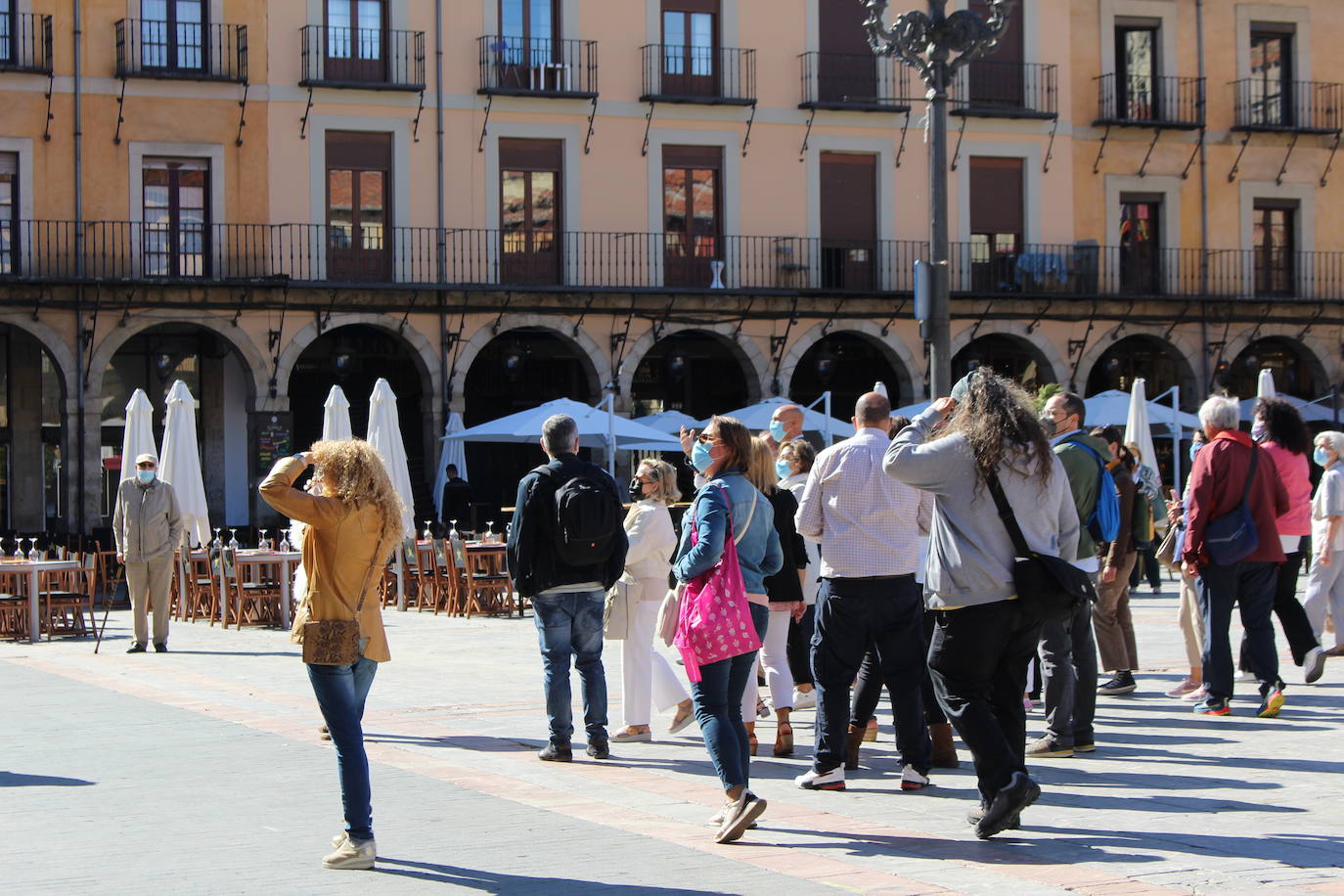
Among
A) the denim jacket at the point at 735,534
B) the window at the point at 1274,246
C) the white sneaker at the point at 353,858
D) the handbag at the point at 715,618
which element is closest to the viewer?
the white sneaker at the point at 353,858

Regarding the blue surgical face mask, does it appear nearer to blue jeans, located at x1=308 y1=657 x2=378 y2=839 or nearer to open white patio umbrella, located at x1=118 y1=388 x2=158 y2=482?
blue jeans, located at x1=308 y1=657 x2=378 y2=839

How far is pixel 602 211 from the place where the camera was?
31.2 meters

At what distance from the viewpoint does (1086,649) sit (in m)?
9.63

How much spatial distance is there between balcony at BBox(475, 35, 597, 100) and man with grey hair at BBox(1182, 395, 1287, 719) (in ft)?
69.9

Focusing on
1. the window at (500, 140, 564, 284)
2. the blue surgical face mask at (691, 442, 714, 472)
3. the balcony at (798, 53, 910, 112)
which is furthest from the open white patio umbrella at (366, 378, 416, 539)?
the balcony at (798, 53, 910, 112)

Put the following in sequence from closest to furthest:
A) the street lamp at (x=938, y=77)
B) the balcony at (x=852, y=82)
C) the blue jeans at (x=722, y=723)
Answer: the blue jeans at (x=722, y=723) < the street lamp at (x=938, y=77) < the balcony at (x=852, y=82)

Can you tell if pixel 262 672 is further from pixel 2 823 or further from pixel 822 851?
pixel 822 851

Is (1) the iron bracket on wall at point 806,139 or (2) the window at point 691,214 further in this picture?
(1) the iron bracket on wall at point 806,139

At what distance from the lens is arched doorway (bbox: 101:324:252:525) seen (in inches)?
1182

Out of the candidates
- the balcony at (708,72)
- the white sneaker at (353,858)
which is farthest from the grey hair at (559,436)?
the balcony at (708,72)

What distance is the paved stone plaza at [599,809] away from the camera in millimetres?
6652

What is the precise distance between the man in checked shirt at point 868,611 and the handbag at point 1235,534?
282cm

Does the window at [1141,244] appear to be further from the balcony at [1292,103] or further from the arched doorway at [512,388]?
the arched doorway at [512,388]

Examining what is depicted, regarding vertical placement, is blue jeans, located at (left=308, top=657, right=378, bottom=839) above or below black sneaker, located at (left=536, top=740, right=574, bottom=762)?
above
